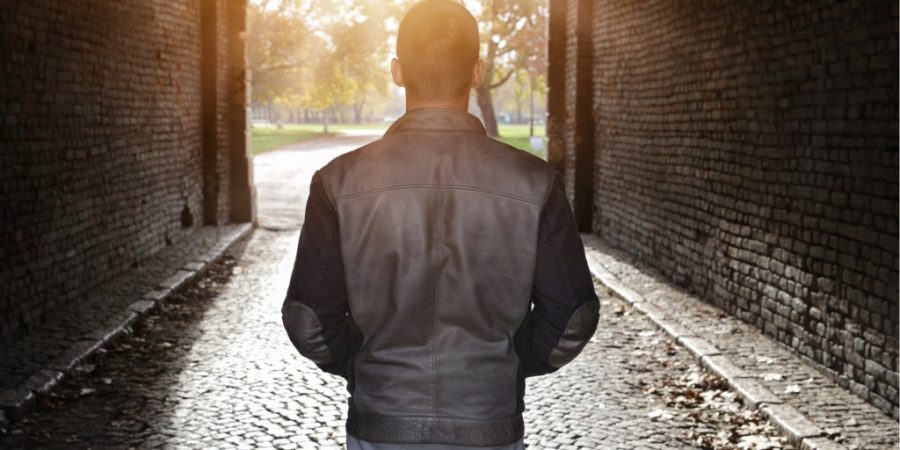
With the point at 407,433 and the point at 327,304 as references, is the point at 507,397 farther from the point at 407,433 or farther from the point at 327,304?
the point at 327,304

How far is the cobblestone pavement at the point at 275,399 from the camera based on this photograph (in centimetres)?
573

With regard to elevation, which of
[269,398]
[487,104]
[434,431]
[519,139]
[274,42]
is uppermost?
[274,42]

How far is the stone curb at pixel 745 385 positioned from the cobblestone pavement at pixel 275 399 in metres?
0.07

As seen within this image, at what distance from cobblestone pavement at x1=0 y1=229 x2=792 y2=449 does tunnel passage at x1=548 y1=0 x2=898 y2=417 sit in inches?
32.3

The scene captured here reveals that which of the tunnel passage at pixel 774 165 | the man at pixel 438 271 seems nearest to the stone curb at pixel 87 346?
the man at pixel 438 271

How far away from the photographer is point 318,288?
97.0 inches

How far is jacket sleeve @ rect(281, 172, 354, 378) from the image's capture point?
8.02 feet

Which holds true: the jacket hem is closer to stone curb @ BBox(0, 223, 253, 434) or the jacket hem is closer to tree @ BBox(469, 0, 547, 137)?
stone curb @ BBox(0, 223, 253, 434)

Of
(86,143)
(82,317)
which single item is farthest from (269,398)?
(86,143)

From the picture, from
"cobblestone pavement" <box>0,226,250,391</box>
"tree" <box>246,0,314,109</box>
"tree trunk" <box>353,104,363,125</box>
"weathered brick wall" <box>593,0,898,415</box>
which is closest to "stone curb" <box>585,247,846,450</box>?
"weathered brick wall" <box>593,0,898,415</box>

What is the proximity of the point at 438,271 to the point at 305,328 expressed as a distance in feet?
1.09

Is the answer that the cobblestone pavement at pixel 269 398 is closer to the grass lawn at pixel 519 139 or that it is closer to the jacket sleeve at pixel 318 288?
the jacket sleeve at pixel 318 288

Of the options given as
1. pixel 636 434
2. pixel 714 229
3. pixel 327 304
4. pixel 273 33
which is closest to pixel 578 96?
pixel 714 229

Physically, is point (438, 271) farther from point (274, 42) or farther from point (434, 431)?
point (274, 42)
